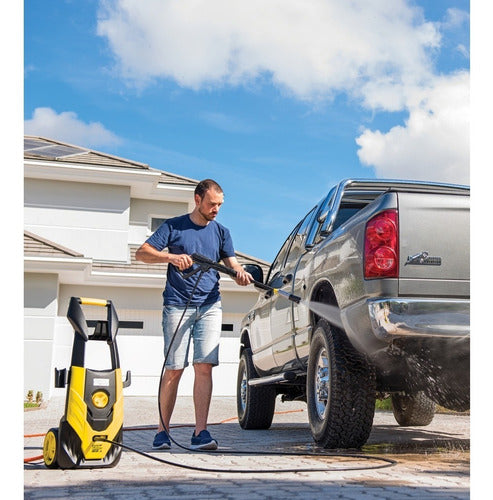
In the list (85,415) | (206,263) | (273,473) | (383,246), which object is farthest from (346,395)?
(85,415)

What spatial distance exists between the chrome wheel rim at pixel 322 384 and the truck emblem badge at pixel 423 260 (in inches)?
46.2

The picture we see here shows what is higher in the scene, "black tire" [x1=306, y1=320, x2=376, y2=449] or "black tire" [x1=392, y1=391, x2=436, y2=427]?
"black tire" [x1=306, y1=320, x2=376, y2=449]

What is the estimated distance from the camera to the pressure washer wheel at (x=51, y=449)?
4961mm

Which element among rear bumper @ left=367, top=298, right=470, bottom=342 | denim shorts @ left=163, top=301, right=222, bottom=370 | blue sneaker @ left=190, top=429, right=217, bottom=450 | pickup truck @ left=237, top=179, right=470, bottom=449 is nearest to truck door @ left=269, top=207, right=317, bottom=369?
pickup truck @ left=237, top=179, right=470, bottom=449

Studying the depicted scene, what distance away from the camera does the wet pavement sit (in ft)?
13.2

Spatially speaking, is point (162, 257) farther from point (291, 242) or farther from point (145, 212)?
point (145, 212)

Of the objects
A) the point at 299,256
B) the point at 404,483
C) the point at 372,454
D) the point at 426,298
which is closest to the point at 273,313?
the point at 299,256

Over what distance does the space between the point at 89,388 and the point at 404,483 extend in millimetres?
2095

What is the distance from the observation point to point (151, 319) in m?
19.0

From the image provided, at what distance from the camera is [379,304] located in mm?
4992

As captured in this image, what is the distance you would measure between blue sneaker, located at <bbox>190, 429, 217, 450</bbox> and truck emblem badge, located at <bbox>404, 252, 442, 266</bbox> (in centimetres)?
231

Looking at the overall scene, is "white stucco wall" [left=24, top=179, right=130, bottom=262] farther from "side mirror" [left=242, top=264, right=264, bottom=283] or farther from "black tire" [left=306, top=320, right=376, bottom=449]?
"black tire" [left=306, top=320, right=376, bottom=449]

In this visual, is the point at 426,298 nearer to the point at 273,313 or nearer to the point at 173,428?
the point at 273,313

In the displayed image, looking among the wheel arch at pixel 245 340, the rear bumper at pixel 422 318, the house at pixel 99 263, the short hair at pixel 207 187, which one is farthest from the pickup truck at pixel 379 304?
the house at pixel 99 263
